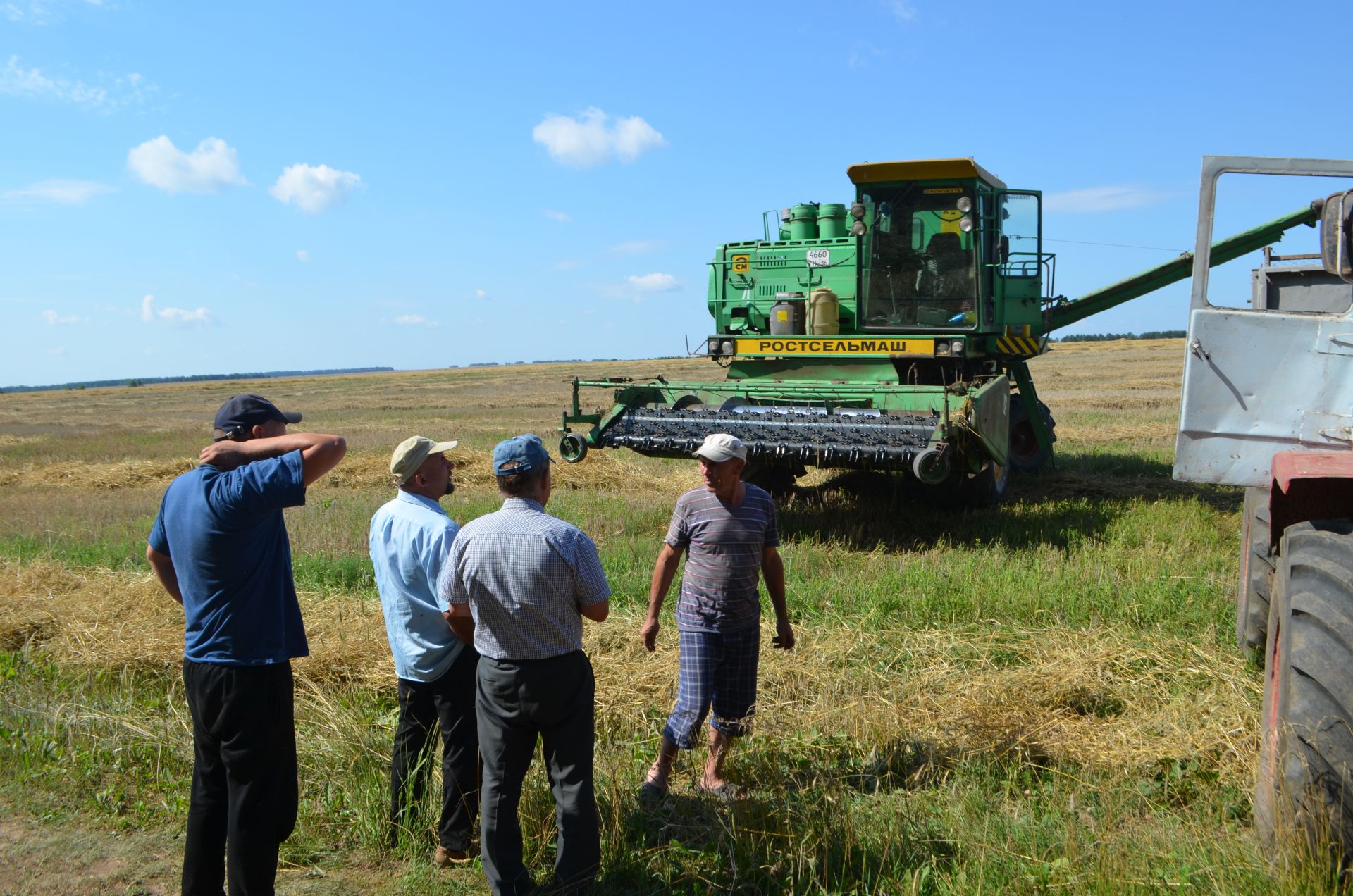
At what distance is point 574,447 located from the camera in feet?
29.9

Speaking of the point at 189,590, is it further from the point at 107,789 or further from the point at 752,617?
the point at 752,617

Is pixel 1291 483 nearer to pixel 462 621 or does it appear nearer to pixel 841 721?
pixel 841 721

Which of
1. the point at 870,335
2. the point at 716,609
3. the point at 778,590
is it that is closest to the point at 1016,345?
the point at 870,335

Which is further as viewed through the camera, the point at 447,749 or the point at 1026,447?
the point at 1026,447

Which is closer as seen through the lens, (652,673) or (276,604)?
(276,604)

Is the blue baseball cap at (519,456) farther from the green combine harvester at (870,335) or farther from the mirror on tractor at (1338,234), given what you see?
the green combine harvester at (870,335)

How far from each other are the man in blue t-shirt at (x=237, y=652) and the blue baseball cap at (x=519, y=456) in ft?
1.59

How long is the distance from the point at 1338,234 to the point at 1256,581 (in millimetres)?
2024

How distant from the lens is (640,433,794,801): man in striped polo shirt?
395 cm

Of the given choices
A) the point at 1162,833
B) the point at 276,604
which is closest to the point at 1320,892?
the point at 1162,833

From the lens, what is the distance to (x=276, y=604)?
3242 millimetres

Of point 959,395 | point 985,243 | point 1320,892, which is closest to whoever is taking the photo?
point 1320,892

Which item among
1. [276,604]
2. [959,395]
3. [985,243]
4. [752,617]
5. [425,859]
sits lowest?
[425,859]

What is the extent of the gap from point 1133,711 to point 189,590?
3854 mm
